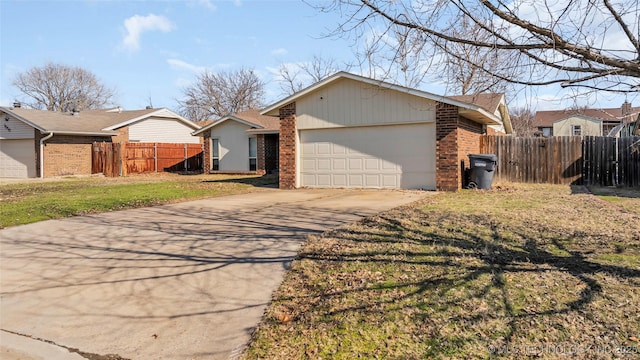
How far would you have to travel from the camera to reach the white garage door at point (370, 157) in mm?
12852

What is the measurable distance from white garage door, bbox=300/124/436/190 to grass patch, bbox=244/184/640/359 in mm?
6511

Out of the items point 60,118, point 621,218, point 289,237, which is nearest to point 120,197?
point 289,237

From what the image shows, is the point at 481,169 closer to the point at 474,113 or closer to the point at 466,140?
the point at 466,140

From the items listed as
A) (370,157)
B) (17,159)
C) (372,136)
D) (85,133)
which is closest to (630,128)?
(372,136)

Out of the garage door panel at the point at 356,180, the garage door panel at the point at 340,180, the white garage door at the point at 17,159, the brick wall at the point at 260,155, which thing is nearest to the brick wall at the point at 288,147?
the garage door panel at the point at 340,180

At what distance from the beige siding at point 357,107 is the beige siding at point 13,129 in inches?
689

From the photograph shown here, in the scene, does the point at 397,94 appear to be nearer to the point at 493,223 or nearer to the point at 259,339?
the point at 493,223

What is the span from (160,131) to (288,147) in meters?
17.0

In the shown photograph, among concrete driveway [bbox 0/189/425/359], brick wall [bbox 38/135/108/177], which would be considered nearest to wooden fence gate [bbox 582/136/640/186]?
concrete driveway [bbox 0/189/425/359]

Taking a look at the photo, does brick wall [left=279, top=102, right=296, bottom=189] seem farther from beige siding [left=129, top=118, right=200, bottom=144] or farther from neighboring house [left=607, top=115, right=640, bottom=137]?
beige siding [left=129, top=118, right=200, bottom=144]

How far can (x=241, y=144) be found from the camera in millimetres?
23312

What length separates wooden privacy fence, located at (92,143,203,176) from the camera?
24.0 metres

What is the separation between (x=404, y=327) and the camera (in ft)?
10.7

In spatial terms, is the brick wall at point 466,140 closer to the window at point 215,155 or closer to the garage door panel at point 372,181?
the garage door panel at point 372,181
